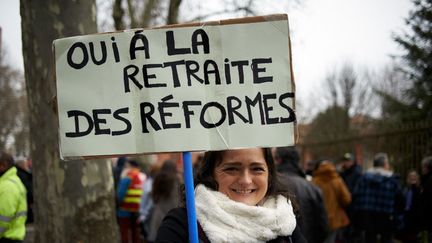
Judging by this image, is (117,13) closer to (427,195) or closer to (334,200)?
(334,200)

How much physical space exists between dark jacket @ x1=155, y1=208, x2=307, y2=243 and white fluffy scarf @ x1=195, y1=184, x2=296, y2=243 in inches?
1.6

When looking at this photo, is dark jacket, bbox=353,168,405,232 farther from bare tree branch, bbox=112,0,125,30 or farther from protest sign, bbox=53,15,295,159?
bare tree branch, bbox=112,0,125,30

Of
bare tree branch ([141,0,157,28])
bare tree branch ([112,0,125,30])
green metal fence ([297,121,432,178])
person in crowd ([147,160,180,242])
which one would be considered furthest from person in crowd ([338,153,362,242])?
bare tree branch ([141,0,157,28])

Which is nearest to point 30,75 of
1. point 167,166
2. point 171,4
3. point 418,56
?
point 167,166

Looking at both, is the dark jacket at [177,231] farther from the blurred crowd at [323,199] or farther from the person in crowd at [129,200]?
the person in crowd at [129,200]

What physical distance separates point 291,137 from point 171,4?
14.1 meters

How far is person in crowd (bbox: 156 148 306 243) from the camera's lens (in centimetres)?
206

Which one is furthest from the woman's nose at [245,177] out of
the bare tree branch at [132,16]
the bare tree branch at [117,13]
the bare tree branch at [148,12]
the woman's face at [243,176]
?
the bare tree branch at [148,12]

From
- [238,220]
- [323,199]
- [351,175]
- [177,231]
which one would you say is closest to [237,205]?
[238,220]

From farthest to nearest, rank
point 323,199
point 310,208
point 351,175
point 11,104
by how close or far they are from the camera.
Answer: point 11,104, point 351,175, point 323,199, point 310,208

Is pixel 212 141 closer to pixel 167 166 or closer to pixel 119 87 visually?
pixel 119 87

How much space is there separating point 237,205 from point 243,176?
0.17 metres

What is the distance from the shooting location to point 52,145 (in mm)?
3498

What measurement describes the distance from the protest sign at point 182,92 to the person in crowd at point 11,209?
337 centimetres
